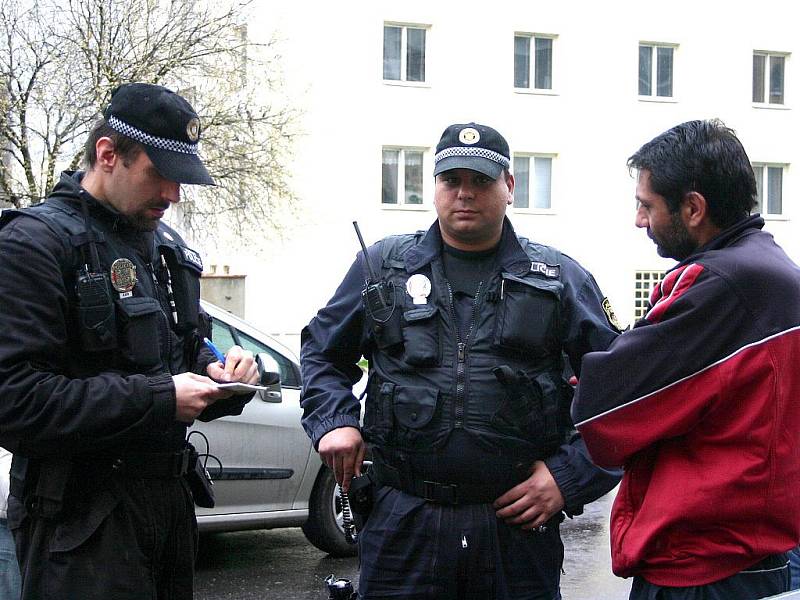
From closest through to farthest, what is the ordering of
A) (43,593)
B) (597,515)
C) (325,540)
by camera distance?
(43,593)
(325,540)
(597,515)

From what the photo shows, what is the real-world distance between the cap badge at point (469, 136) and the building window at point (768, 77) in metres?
25.4

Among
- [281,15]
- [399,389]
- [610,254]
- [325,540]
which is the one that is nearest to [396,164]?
[281,15]

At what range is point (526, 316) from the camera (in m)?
3.01

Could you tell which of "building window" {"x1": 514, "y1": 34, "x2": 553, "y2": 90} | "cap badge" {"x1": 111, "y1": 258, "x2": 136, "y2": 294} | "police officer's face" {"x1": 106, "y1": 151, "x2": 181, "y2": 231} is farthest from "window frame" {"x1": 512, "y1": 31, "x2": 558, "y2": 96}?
"cap badge" {"x1": 111, "y1": 258, "x2": 136, "y2": 294}

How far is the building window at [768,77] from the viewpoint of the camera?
86.6ft

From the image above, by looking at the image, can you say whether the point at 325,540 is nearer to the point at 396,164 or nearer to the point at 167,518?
the point at 167,518

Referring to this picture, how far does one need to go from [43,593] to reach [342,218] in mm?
21047

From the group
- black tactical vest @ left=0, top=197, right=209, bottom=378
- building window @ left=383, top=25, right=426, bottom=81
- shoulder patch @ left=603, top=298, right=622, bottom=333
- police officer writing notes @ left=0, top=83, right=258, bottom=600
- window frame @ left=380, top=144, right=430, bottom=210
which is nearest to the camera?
police officer writing notes @ left=0, top=83, right=258, bottom=600

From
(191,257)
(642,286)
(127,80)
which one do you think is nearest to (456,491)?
(191,257)

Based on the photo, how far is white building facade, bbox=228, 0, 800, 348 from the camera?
917 inches

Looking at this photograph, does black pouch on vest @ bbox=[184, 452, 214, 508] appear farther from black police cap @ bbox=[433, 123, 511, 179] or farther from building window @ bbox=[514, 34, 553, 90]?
building window @ bbox=[514, 34, 553, 90]

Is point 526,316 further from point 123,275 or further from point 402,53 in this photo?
point 402,53

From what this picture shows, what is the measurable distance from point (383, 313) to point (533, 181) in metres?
22.1

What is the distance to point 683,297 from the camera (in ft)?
8.04
